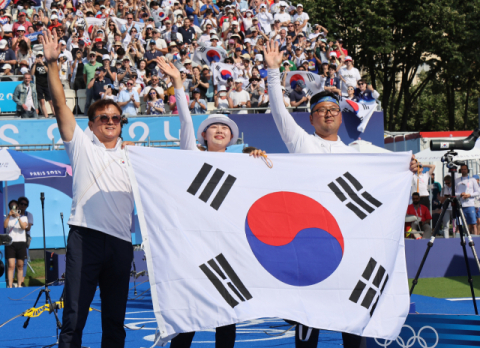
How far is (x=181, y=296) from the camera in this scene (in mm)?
4086

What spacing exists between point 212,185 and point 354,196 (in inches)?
40.3

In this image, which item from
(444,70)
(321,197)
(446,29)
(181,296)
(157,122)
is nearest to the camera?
(181,296)

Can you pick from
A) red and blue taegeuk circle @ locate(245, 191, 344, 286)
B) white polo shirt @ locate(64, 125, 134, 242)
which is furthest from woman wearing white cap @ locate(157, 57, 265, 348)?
white polo shirt @ locate(64, 125, 134, 242)

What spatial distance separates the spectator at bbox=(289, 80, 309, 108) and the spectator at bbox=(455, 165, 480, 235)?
468 cm

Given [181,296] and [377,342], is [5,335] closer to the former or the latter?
[181,296]

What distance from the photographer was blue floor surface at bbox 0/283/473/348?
246 inches

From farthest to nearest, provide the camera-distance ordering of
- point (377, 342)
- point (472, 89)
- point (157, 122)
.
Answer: point (472, 89)
point (157, 122)
point (377, 342)

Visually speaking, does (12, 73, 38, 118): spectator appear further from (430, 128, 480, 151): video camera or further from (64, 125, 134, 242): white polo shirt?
(430, 128, 480, 151): video camera

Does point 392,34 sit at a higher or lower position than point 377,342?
higher

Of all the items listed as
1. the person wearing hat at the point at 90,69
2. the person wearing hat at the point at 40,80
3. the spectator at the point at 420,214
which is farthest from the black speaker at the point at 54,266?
the spectator at the point at 420,214

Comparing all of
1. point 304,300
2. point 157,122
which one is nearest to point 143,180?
point 304,300

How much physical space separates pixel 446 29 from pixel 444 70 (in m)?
3.01

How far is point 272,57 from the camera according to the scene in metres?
4.40

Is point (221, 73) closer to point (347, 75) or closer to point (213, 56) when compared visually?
point (213, 56)
